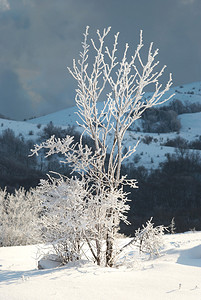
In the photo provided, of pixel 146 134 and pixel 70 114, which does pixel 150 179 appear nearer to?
pixel 146 134

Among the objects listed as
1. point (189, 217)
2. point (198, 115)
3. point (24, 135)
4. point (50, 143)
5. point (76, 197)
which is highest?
point (198, 115)

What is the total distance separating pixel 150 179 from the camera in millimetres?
32938

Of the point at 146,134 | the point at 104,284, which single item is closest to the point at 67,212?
the point at 104,284

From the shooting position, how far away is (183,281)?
3295 mm


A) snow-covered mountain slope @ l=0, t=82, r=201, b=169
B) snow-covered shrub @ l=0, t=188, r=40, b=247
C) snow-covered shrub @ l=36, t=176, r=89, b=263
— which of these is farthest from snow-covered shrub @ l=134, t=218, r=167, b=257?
snow-covered mountain slope @ l=0, t=82, r=201, b=169

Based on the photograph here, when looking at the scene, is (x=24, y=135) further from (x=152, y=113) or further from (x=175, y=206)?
(x=152, y=113)

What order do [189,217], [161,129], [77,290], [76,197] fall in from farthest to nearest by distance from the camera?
1. [161,129]
2. [189,217]
3. [76,197]
4. [77,290]

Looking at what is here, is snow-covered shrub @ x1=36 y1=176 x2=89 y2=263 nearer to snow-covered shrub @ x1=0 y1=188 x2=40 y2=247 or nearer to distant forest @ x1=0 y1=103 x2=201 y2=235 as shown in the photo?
snow-covered shrub @ x1=0 y1=188 x2=40 y2=247

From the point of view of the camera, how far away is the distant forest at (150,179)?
2452cm

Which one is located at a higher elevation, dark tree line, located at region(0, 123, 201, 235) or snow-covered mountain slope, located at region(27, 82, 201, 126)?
snow-covered mountain slope, located at region(27, 82, 201, 126)

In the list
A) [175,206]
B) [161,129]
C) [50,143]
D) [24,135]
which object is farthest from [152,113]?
[50,143]

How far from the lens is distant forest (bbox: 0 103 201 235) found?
2452 cm

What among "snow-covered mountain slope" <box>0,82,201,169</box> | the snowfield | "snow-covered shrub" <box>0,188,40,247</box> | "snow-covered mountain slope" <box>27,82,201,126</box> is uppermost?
"snow-covered mountain slope" <box>27,82,201,126</box>

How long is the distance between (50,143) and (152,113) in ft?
194
